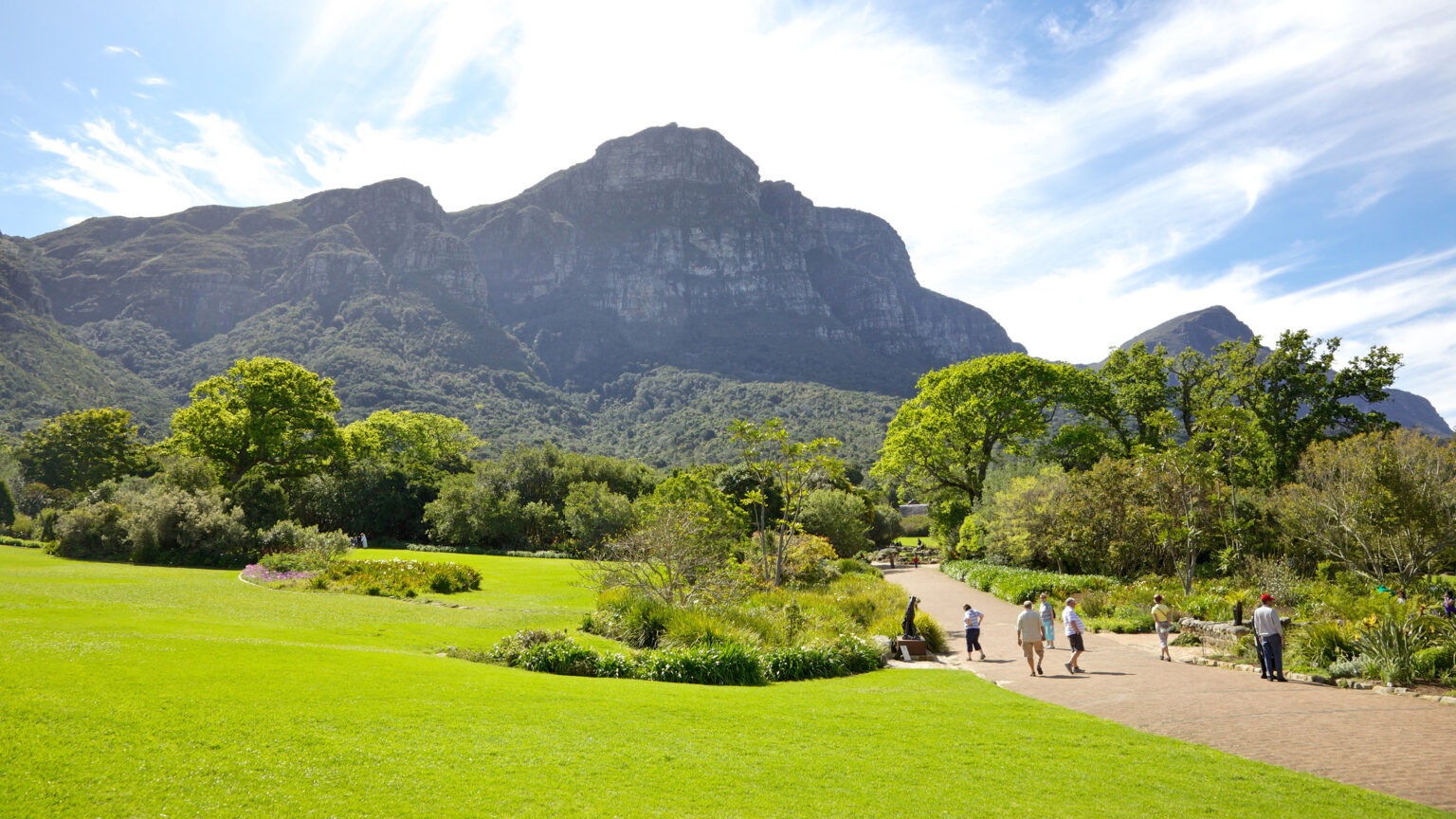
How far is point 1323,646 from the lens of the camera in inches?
500

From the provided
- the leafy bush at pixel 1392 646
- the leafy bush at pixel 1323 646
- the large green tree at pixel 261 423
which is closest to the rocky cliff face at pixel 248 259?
the large green tree at pixel 261 423

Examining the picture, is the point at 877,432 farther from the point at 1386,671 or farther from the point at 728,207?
the point at 728,207

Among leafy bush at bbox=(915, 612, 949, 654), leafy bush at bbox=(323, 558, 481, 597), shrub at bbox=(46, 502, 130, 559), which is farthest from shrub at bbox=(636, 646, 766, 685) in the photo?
shrub at bbox=(46, 502, 130, 559)

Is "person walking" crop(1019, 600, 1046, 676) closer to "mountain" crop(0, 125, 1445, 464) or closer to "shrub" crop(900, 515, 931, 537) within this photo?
"shrub" crop(900, 515, 931, 537)

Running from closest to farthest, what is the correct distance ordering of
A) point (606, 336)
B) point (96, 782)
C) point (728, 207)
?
point (96, 782), point (606, 336), point (728, 207)

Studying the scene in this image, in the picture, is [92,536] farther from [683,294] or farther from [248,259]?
[683,294]

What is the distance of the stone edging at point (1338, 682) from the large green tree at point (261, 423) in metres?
39.8

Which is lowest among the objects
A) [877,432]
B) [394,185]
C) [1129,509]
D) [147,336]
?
[1129,509]

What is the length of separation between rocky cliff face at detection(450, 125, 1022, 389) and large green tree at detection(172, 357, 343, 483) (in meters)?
101

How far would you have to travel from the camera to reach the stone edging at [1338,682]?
10259 millimetres

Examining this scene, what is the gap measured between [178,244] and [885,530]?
164009 mm

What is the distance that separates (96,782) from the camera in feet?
15.5

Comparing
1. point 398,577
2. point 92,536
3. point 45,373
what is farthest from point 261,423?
point 45,373

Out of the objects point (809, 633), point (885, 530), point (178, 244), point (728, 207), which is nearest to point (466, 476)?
point (885, 530)
